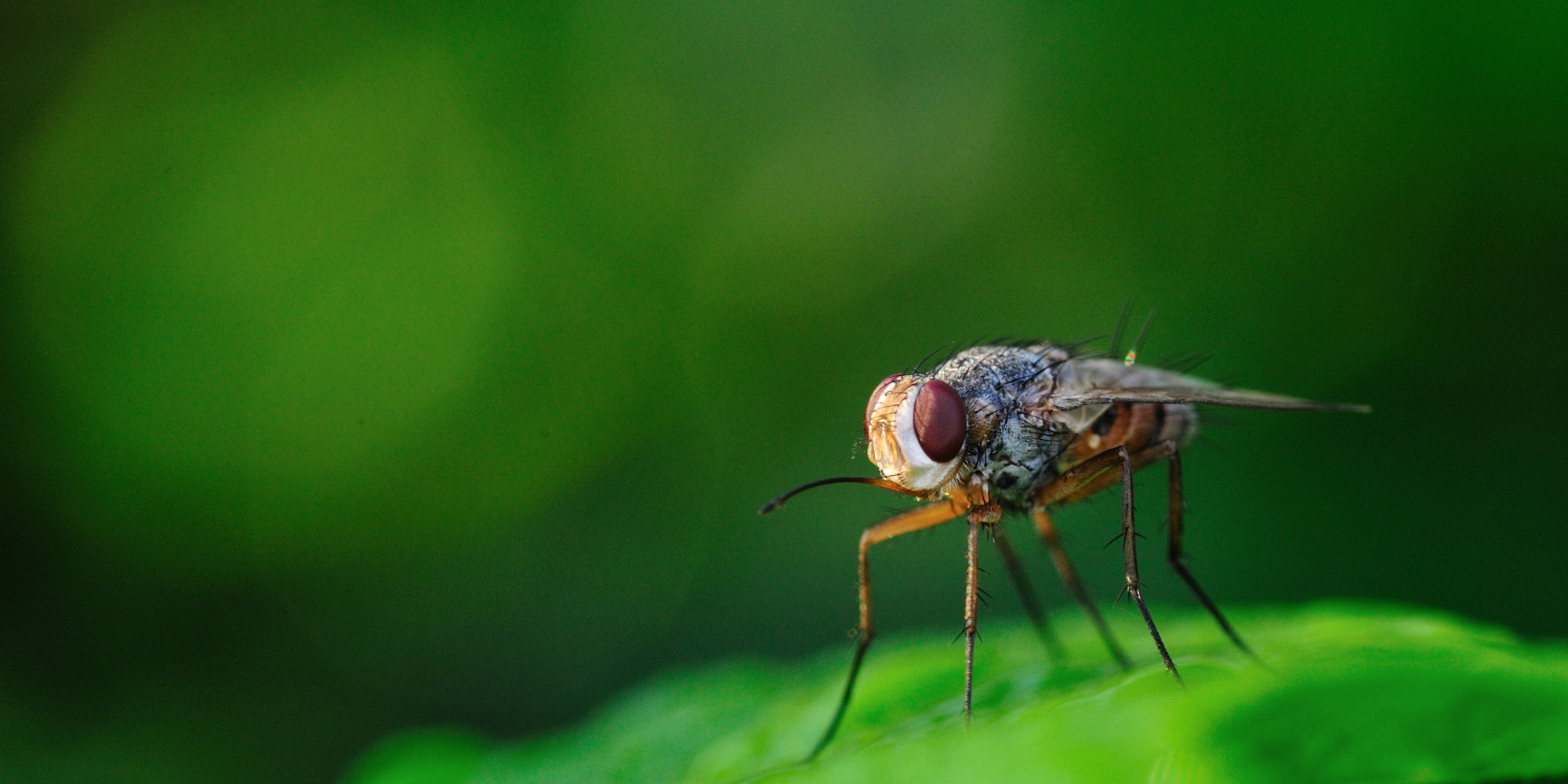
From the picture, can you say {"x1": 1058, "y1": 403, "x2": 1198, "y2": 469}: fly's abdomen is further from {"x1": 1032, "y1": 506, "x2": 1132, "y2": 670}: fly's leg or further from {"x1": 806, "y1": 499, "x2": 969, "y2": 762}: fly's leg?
{"x1": 806, "y1": 499, "x2": 969, "y2": 762}: fly's leg

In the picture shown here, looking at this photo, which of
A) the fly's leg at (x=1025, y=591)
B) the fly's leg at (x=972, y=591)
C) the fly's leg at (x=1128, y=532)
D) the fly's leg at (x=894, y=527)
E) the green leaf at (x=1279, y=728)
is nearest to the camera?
the green leaf at (x=1279, y=728)

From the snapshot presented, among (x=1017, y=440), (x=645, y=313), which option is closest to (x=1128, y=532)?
(x=1017, y=440)

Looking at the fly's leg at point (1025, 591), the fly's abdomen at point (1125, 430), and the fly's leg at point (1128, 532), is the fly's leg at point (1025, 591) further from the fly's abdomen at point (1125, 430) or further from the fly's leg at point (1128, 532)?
the fly's leg at point (1128, 532)

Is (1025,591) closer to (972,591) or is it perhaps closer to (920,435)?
(972,591)

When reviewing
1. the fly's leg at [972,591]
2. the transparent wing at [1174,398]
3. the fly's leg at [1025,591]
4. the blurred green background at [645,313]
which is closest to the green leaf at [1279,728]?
the fly's leg at [972,591]

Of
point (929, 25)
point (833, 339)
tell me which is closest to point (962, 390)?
point (833, 339)

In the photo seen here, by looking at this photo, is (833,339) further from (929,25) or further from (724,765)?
(724,765)

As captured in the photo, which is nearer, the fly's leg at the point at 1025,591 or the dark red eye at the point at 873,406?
the dark red eye at the point at 873,406

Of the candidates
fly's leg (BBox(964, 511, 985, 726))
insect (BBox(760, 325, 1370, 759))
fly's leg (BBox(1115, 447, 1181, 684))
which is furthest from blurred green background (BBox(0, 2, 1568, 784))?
fly's leg (BBox(964, 511, 985, 726))
